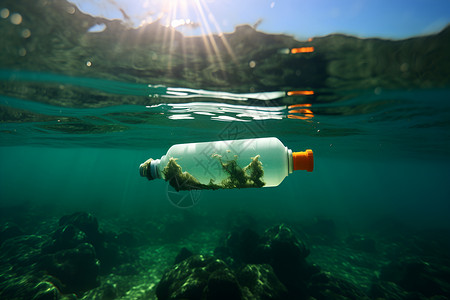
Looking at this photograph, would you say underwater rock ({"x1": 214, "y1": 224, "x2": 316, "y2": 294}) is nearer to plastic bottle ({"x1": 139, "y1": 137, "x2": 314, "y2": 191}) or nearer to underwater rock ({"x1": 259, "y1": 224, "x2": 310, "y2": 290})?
underwater rock ({"x1": 259, "y1": 224, "x2": 310, "y2": 290})

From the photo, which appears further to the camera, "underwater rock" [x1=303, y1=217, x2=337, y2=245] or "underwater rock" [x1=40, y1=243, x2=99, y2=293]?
"underwater rock" [x1=303, y1=217, x2=337, y2=245]

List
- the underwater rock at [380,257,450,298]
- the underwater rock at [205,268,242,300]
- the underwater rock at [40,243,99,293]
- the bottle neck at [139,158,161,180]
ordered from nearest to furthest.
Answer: the bottle neck at [139,158,161,180], the underwater rock at [205,268,242,300], the underwater rock at [40,243,99,293], the underwater rock at [380,257,450,298]

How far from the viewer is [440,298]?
879 centimetres

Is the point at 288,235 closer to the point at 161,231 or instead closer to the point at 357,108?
the point at 357,108

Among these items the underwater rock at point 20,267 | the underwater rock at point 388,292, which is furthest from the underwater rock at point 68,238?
the underwater rock at point 388,292

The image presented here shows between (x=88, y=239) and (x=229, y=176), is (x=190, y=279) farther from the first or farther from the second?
(x=88, y=239)

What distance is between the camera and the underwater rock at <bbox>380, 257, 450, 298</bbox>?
9.77 m

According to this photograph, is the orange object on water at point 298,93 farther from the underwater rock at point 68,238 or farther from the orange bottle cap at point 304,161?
the underwater rock at point 68,238

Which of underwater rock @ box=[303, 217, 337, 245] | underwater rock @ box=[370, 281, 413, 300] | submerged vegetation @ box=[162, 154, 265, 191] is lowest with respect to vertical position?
underwater rock @ box=[303, 217, 337, 245]

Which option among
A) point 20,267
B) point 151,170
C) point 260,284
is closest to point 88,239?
point 20,267

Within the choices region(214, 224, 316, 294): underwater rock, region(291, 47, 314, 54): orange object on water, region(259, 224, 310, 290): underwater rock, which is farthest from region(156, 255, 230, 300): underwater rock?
region(291, 47, 314, 54): orange object on water

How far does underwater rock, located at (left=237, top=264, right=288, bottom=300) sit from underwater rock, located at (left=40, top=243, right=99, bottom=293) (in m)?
7.56

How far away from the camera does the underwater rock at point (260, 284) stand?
6.77 meters

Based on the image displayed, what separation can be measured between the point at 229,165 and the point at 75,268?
449 inches
